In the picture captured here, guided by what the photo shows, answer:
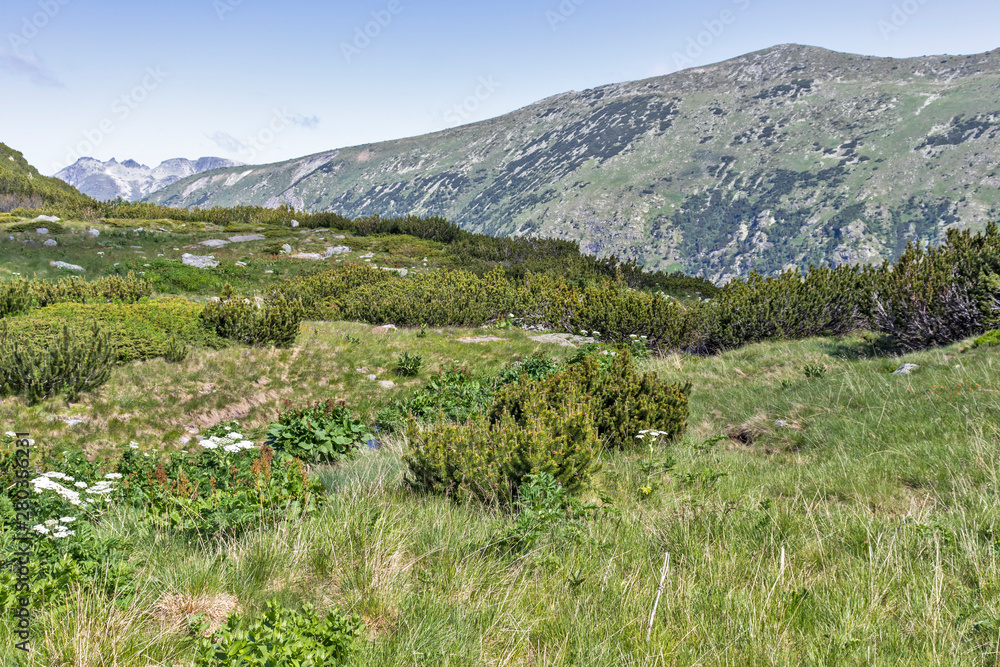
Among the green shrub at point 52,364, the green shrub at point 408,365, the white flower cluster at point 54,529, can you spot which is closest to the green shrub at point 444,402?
the green shrub at point 408,365

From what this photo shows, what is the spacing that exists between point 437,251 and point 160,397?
20.5 meters

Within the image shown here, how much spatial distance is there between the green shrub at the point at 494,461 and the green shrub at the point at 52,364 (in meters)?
6.66

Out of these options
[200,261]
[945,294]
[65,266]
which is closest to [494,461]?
[945,294]

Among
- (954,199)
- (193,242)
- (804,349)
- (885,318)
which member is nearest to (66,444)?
(804,349)

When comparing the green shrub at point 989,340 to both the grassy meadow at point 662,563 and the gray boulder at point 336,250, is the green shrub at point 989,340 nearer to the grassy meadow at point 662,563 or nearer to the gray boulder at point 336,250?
the grassy meadow at point 662,563

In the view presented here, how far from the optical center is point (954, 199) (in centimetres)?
19162

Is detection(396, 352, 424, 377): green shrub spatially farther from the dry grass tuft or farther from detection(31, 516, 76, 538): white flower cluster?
the dry grass tuft

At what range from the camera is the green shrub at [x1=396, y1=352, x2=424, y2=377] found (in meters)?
10.7

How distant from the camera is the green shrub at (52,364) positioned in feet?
24.6

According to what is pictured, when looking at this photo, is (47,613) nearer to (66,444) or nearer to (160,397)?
(66,444)

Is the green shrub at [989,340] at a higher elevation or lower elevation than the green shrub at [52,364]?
lower

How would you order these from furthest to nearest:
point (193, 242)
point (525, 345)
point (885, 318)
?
point (193, 242)
point (525, 345)
point (885, 318)

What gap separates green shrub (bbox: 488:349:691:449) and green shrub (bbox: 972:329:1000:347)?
4869 mm

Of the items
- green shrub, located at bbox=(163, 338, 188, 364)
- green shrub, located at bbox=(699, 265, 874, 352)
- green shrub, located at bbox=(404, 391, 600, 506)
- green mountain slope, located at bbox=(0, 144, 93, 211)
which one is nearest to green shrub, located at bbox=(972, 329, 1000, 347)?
green shrub, located at bbox=(699, 265, 874, 352)
